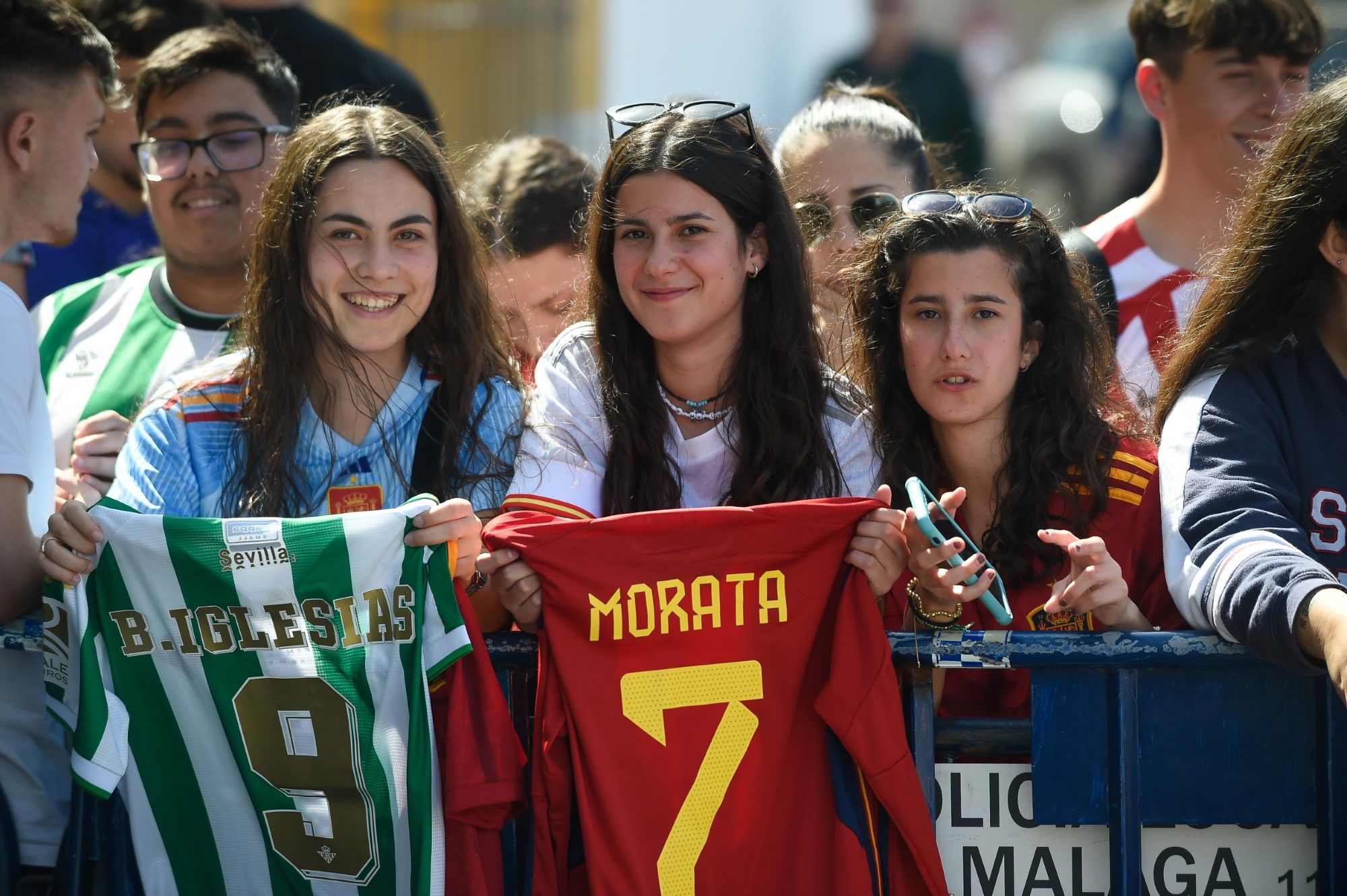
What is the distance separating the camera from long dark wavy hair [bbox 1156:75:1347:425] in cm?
304

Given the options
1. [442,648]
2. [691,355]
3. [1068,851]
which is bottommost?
[1068,851]

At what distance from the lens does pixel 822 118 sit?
14.9 feet

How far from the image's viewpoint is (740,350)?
3527 millimetres

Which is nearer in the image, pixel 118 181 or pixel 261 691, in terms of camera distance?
pixel 261 691

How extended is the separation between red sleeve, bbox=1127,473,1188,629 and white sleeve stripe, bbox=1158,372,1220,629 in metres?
0.04

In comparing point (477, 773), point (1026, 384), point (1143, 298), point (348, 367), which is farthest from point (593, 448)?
point (1143, 298)

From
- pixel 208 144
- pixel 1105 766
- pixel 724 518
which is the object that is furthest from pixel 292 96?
pixel 1105 766

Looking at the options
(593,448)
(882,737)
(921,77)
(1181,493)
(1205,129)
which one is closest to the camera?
(882,737)

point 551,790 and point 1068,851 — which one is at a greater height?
point 551,790

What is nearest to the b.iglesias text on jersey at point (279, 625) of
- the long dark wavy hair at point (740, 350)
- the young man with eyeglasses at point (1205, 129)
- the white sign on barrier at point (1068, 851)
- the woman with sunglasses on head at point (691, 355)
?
the woman with sunglasses on head at point (691, 355)

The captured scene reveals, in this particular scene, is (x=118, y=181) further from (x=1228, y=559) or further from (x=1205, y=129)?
(x=1228, y=559)

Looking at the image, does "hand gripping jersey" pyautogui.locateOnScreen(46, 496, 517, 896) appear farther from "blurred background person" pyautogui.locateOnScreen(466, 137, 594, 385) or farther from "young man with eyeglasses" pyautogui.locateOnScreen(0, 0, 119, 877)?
"blurred background person" pyautogui.locateOnScreen(466, 137, 594, 385)

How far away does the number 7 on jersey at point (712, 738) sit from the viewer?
8.85ft

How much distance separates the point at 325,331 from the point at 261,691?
101 centimetres
